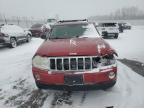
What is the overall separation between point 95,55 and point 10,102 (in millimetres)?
2282

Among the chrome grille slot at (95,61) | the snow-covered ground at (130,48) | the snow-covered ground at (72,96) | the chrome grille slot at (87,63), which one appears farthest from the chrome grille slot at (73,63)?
the snow-covered ground at (130,48)

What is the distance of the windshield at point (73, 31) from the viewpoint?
20.1 ft

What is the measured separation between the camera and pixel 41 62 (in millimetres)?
4629

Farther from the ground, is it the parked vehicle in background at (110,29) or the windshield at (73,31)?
the windshield at (73,31)

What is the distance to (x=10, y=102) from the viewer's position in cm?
498

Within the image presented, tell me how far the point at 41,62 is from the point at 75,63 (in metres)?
0.76

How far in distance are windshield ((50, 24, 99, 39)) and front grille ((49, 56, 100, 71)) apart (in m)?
1.69

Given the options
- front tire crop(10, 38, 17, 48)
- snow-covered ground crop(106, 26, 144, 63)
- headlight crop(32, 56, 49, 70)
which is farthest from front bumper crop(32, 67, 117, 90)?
front tire crop(10, 38, 17, 48)

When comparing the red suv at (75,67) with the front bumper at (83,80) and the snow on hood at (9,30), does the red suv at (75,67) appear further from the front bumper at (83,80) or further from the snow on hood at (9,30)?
the snow on hood at (9,30)

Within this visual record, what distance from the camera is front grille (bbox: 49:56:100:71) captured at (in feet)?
14.4

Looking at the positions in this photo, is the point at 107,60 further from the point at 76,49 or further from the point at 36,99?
the point at 36,99

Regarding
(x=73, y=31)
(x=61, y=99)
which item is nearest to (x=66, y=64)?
(x=61, y=99)

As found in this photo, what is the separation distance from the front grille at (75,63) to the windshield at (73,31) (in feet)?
5.54

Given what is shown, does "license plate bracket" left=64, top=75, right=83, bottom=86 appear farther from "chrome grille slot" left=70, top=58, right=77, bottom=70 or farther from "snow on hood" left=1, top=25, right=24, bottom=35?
"snow on hood" left=1, top=25, right=24, bottom=35
